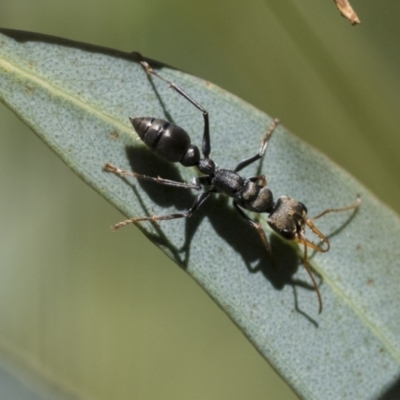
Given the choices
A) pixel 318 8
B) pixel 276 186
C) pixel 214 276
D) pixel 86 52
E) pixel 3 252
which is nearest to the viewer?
pixel 86 52

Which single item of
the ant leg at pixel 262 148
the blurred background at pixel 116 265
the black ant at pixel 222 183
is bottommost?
the blurred background at pixel 116 265

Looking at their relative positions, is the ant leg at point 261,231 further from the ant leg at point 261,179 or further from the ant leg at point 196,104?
the ant leg at point 196,104

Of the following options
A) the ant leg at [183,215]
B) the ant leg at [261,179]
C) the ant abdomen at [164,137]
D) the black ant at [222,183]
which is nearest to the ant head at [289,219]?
the black ant at [222,183]

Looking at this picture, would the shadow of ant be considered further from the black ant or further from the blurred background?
the blurred background

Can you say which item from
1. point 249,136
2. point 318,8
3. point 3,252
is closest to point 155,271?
point 3,252

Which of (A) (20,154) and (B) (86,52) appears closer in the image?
(B) (86,52)

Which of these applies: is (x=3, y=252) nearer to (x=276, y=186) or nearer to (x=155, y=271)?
(x=155, y=271)
